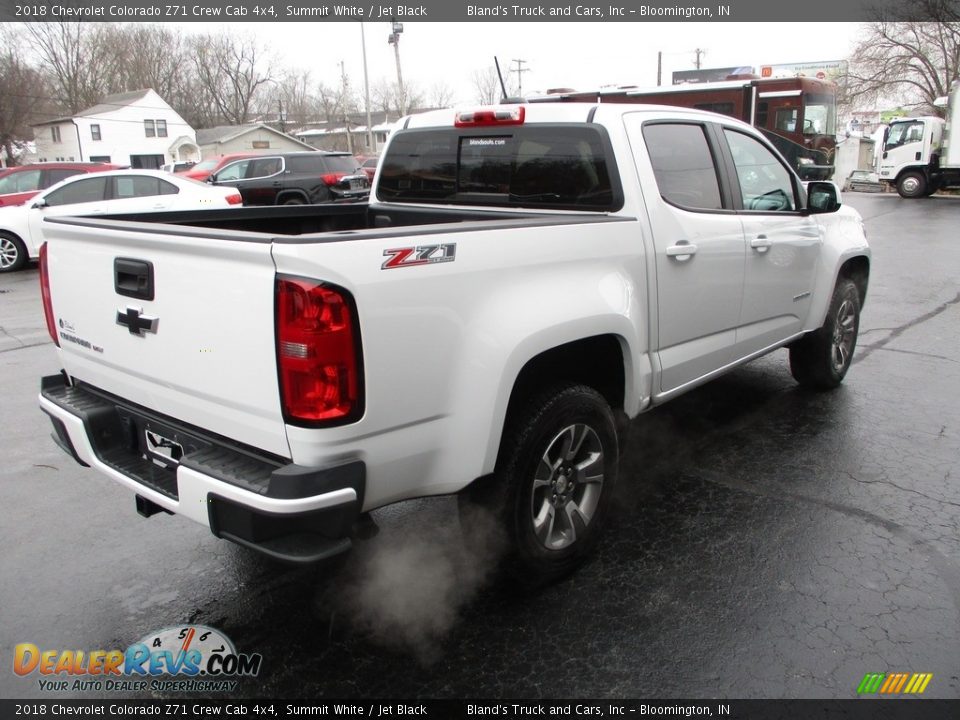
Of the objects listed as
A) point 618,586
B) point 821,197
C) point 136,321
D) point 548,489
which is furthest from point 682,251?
point 136,321

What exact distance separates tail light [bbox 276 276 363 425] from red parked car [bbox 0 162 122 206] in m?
12.6

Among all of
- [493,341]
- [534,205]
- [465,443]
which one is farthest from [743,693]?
[534,205]

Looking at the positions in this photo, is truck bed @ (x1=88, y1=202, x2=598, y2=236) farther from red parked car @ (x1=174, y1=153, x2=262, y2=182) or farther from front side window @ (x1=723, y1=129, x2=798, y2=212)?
red parked car @ (x1=174, y1=153, x2=262, y2=182)

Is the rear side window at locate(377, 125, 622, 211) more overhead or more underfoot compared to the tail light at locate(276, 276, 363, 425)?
more overhead

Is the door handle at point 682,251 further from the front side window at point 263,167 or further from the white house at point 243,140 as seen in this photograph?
the white house at point 243,140

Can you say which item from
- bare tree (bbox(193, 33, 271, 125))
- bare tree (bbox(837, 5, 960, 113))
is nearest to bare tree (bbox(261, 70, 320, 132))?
bare tree (bbox(193, 33, 271, 125))

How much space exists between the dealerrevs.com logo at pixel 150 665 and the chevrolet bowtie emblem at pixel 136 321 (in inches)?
46.3

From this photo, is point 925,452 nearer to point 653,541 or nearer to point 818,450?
point 818,450

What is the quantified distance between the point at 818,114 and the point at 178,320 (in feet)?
73.0

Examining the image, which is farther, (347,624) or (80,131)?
(80,131)

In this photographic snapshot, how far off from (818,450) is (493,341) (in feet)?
9.18

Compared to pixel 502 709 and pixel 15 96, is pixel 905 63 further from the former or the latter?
pixel 15 96

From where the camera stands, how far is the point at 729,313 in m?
3.94

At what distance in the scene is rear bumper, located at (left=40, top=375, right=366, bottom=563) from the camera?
213cm
